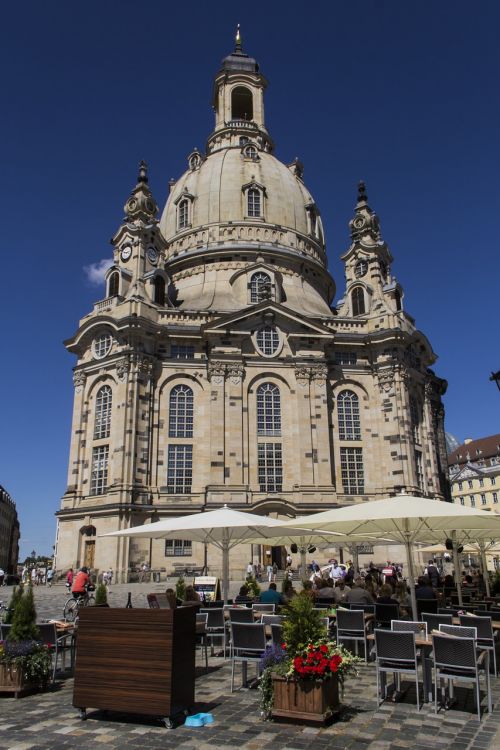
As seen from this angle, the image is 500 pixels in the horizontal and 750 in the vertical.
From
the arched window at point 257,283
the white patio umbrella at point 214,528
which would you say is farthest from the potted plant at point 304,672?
the arched window at point 257,283

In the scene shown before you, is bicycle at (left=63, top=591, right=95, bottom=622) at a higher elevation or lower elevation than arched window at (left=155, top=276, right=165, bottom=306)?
lower

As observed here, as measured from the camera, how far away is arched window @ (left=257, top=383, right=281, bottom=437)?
41344 mm

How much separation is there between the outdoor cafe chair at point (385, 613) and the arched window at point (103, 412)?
29.5 metres

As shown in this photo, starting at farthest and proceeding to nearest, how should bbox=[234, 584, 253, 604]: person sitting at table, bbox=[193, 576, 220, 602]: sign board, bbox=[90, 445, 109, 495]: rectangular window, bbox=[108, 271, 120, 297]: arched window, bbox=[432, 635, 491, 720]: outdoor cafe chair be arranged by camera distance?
bbox=[108, 271, 120, 297]: arched window, bbox=[90, 445, 109, 495]: rectangular window, bbox=[193, 576, 220, 602]: sign board, bbox=[234, 584, 253, 604]: person sitting at table, bbox=[432, 635, 491, 720]: outdoor cafe chair

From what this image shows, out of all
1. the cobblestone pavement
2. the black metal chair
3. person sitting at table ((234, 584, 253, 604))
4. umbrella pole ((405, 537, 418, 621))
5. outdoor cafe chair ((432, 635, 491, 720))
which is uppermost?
umbrella pole ((405, 537, 418, 621))

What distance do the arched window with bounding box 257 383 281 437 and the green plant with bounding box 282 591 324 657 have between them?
106 feet

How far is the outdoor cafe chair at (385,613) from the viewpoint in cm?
1353

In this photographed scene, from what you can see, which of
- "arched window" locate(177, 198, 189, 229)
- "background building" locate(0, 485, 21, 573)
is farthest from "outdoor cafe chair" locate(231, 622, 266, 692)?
"background building" locate(0, 485, 21, 573)

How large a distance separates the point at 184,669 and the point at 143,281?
126ft

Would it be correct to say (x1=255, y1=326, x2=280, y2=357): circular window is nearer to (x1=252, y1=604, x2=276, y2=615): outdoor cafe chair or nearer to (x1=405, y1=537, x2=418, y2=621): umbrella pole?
(x1=252, y1=604, x2=276, y2=615): outdoor cafe chair

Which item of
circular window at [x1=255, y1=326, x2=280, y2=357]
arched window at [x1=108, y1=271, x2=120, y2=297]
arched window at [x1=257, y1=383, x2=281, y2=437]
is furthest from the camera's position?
arched window at [x1=108, y1=271, x2=120, y2=297]

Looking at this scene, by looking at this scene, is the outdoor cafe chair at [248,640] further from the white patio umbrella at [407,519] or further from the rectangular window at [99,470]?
the rectangular window at [99,470]

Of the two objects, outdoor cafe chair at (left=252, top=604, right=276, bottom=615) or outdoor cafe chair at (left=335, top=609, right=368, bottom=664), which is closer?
outdoor cafe chair at (left=335, top=609, right=368, bottom=664)

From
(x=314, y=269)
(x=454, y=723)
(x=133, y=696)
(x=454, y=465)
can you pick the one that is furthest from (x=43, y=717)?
(x=454, y=465)
